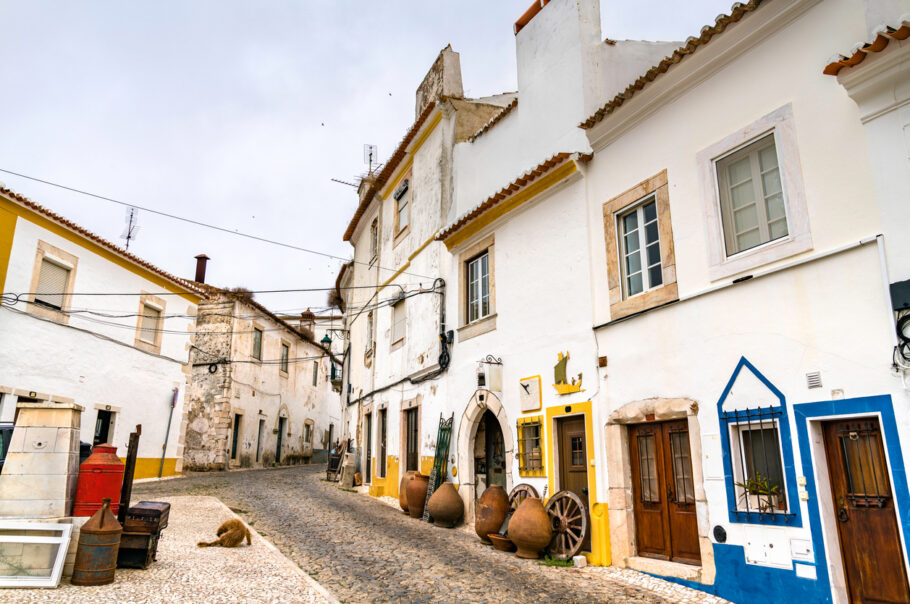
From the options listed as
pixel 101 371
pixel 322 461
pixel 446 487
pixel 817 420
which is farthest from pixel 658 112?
pixel 322 461

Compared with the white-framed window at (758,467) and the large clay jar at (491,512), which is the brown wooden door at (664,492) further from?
the large clay jar at (491,512)

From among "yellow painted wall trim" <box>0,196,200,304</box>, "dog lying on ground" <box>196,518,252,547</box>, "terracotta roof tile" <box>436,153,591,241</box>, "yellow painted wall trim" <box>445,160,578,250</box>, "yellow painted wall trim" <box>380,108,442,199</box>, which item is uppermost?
"yellow painted wall trim" <box>380,108,442,199</box>

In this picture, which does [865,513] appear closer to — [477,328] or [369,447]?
[477,328]

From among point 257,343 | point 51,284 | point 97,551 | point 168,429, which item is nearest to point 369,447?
point 168,429

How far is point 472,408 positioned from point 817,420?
6233 mm

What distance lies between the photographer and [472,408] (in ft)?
36.7

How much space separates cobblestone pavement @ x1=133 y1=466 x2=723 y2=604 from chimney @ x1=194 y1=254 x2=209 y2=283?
15058 mm

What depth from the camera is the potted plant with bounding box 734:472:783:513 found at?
611 cm

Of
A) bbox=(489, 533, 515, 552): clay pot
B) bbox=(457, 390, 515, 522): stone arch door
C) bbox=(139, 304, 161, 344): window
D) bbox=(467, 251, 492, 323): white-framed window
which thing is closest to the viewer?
bbox=(489, 533, 515, 552): clay pot

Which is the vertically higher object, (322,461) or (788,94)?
(788,94)

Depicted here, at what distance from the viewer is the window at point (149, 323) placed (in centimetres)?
1834

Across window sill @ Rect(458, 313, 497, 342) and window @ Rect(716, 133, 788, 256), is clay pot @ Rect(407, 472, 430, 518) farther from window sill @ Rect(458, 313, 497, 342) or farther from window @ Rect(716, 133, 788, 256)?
window @ Rect(716, 133, 788, 256)

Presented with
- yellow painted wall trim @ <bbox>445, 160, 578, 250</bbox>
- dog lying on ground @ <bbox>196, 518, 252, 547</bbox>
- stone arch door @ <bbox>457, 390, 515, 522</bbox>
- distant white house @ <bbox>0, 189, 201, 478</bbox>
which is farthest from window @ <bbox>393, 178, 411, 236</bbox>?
dog lying on ground @ <bbox>196, 518, 252, 547</bbox>

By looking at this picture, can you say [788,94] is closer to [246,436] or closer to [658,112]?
[658,112]
